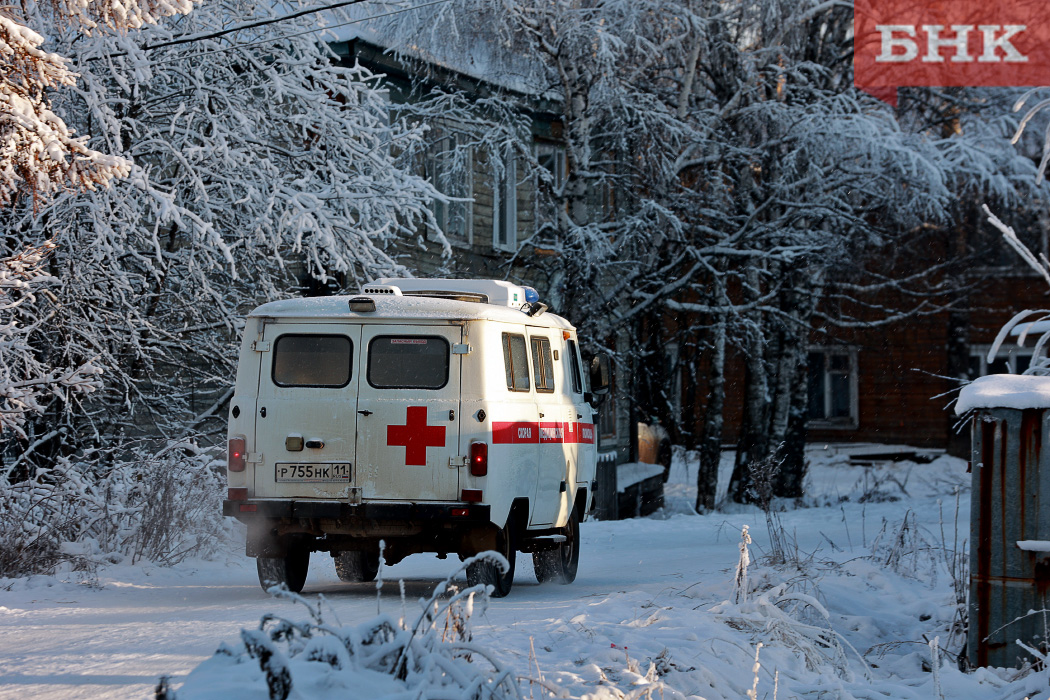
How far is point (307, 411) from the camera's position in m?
9.27

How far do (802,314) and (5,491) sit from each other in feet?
50.3

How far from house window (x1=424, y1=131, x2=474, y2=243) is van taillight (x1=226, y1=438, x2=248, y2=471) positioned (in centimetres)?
1000

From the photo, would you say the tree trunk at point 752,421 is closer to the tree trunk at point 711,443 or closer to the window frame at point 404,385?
the tree trunk at point 711,443

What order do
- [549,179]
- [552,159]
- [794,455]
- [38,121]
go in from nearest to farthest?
[38,121] < [549,179] < [794,455] < [552,159]

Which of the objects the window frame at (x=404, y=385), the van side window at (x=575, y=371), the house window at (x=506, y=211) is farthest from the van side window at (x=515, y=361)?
the house window at (x=506, y=211)

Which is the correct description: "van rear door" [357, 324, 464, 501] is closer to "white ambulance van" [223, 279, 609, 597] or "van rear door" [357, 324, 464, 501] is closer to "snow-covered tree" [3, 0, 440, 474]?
"white ambulance van" [223, 279, 609, 597]

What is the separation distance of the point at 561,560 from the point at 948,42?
17936 millimetres

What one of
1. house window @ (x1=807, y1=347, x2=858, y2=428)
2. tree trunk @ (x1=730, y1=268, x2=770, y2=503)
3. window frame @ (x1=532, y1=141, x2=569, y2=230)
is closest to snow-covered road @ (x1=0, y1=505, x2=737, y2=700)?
window frame @ (x1=532, y1=141, x2=569, y2=230)

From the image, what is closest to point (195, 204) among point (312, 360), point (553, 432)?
point (312, 360)

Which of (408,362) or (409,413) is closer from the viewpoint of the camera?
(409,413)

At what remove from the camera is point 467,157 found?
20.4 meters

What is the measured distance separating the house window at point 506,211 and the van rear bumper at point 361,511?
12387mm

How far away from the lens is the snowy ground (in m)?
6.02

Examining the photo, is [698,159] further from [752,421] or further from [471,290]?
[471,290]
